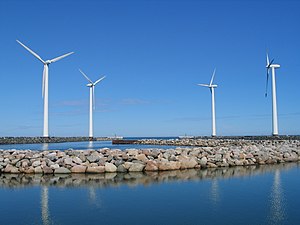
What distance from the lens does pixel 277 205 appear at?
908cm

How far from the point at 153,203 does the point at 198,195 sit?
1597mm

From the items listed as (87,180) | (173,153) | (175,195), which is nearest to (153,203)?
(175,195)

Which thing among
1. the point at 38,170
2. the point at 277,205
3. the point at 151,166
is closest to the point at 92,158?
the point at 38,170

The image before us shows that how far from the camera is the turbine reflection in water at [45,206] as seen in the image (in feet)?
25.7

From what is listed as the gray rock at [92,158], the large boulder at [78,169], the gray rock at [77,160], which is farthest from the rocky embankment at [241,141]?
the large boulder at [78,169]

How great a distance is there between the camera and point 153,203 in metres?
9.57

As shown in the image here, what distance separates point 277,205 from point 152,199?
10.9ft

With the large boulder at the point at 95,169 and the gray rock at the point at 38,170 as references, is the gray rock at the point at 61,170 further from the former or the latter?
the large boulder at the point at 95,169

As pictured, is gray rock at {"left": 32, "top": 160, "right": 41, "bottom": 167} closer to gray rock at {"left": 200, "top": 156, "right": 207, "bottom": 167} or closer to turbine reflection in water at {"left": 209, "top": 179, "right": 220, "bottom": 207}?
gray rock at {"left": 200, "top": 156, "right": 207, "bottom": 167}

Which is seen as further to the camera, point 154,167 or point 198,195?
point 154,167

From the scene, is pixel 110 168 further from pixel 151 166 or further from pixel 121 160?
pixel 151 166

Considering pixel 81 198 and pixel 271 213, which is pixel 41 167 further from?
pixel 271 213

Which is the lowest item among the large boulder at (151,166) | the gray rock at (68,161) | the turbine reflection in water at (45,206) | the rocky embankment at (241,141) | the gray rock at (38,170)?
the turbine reflection in water at (45,206)

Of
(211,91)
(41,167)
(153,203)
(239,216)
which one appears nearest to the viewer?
(239,216)
